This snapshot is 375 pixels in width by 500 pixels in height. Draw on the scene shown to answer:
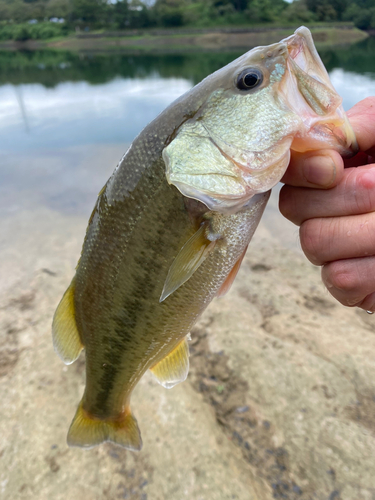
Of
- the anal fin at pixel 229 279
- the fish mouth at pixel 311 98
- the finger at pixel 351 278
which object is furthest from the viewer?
the anal fin at pixel 229 279

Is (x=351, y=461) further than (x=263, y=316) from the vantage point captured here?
No

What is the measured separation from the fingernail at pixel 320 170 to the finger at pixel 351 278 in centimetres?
38

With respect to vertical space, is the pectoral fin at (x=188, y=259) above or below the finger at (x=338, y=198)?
below

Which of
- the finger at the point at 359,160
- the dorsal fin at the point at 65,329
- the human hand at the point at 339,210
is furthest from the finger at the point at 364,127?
the dorsal fin at the point at 65,329

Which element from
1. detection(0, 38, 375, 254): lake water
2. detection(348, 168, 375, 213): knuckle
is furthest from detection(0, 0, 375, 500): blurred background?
detection(348, 168, 375, 213): knuckle

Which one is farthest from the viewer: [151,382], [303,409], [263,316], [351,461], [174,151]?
[263,316]

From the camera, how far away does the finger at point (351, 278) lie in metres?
1.45

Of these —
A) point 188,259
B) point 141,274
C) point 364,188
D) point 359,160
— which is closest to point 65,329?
point 141,274

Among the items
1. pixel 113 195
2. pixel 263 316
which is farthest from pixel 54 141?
pixel 113 195

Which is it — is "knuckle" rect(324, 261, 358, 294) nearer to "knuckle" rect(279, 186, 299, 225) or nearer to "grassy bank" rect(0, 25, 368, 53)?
"knuckle" rect(279, 186, 299, 225)

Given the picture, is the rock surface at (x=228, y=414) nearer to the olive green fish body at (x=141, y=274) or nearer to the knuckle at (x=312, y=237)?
the olive green fish body at (x=141, y=274)

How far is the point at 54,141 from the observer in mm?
13023

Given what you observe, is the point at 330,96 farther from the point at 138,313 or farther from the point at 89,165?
the point at 89,165

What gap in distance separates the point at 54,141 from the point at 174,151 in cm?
1326
